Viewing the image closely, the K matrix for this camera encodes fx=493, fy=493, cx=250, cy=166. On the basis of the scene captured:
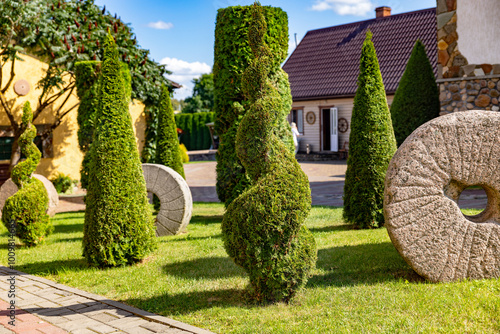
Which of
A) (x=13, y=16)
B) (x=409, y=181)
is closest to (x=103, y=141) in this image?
(x=409, y=181)

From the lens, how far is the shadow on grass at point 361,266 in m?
5.43

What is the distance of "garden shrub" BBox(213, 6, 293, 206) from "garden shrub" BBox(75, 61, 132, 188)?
356 cm

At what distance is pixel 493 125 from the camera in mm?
5246

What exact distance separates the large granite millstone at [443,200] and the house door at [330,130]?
2046cm

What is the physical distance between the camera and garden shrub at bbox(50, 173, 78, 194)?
631 inches

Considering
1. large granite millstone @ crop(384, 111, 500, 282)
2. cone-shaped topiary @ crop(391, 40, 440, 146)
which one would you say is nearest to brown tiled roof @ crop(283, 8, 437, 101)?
cone-shaped topiary @ crop(391, 40, 440, 146)

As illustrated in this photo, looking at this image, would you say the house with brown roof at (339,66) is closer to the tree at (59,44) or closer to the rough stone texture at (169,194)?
the tree at (59,44)

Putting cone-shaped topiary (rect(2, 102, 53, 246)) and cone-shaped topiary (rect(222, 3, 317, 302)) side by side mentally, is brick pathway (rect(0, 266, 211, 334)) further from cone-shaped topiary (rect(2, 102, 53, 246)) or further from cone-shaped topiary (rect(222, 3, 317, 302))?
cone-shaped topiary (rect(2, 102, 53, 246))

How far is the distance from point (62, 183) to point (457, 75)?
12.2 metres

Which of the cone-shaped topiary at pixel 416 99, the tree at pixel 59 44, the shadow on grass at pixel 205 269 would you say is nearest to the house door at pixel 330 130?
the cone-shaped topiary at pixel 416 99

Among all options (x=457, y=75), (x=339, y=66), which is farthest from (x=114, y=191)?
(x=339, y=66)

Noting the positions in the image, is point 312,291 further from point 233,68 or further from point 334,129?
point 334,129

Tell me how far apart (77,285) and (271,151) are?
3.00 meters

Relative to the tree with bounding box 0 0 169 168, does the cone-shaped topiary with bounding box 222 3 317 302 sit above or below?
below
